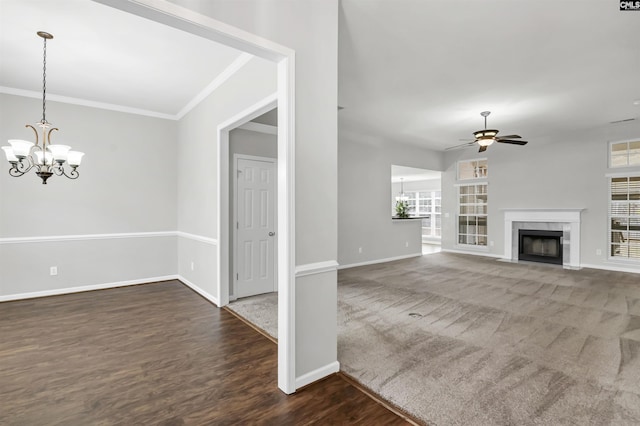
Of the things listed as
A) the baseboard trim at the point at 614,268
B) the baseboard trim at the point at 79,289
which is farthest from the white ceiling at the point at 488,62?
the baseboard trim at the point at 79,289

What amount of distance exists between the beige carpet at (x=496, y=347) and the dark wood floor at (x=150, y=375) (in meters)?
0.45

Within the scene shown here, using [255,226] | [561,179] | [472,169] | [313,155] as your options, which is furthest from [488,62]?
[472,169]

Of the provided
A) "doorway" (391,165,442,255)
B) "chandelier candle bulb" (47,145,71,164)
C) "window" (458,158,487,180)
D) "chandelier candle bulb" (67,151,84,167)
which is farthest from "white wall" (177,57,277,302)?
"doorway" (391,165,442,255)

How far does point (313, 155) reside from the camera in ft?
7.47

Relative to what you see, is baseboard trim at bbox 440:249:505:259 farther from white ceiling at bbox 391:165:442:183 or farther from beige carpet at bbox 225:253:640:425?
beige carpet at bbox 225:253:640:425

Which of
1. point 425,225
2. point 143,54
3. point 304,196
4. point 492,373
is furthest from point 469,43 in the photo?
point 425,225

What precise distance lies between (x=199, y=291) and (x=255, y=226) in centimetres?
136

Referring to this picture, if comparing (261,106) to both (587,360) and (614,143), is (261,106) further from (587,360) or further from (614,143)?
(614,143)

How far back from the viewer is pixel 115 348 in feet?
9.43

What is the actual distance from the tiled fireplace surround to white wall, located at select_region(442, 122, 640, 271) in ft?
0.51

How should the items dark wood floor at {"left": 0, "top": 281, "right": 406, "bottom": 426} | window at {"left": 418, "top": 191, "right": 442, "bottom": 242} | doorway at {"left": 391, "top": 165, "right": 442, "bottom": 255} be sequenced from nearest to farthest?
dark wood floor at {"left": 0, "top": 281, "right": 406, "bottom": 426}, doorway at {"left": 391, "top": 165, "right": 442, "bottom": 255}, window at {"left": 418, "top": 191, "right": 442, "bottom": 242}

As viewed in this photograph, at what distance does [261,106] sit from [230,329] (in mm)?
2478

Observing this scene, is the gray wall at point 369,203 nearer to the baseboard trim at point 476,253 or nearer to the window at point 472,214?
the baseboard trim at point 476,253

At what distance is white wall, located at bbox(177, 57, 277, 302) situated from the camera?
10.8 ft
